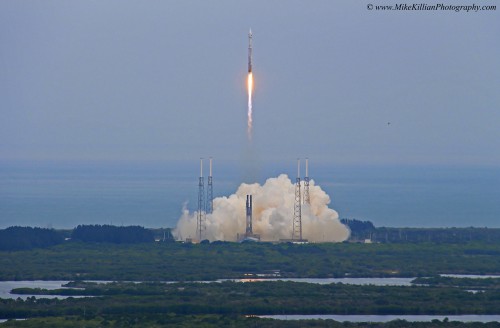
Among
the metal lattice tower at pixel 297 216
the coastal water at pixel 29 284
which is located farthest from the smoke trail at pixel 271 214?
the coastal water at pixel 29 284

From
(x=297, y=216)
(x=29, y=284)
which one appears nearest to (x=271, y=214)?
(x=297, y=216)

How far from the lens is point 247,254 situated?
130000 mm

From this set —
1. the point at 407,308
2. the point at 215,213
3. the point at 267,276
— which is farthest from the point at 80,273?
the point at 407,308

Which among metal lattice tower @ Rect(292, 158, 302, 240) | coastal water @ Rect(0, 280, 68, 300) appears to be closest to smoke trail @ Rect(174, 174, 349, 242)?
metal lattice tower @ Rect(292, 158, 302, 240)

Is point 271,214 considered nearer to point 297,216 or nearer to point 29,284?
point 297,216

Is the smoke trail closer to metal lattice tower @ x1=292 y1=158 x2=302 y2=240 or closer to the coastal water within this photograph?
metal lattice tower @ x1=292 y1=158 x2=302 y2=240

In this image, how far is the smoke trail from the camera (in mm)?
134625

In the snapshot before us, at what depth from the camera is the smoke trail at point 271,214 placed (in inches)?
5300

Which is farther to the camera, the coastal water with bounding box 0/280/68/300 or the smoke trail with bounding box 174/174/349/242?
the smoke trail with bounding box 174/174/349/242

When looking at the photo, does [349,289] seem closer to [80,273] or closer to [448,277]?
[448,277]

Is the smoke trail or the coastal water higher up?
the smoke trail

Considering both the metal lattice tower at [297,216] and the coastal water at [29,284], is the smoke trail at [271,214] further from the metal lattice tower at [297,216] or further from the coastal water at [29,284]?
the coastal water at [29,284]

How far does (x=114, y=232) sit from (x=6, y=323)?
6696 cm

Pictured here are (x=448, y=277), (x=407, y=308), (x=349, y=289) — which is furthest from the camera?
(x=448, y=277)
